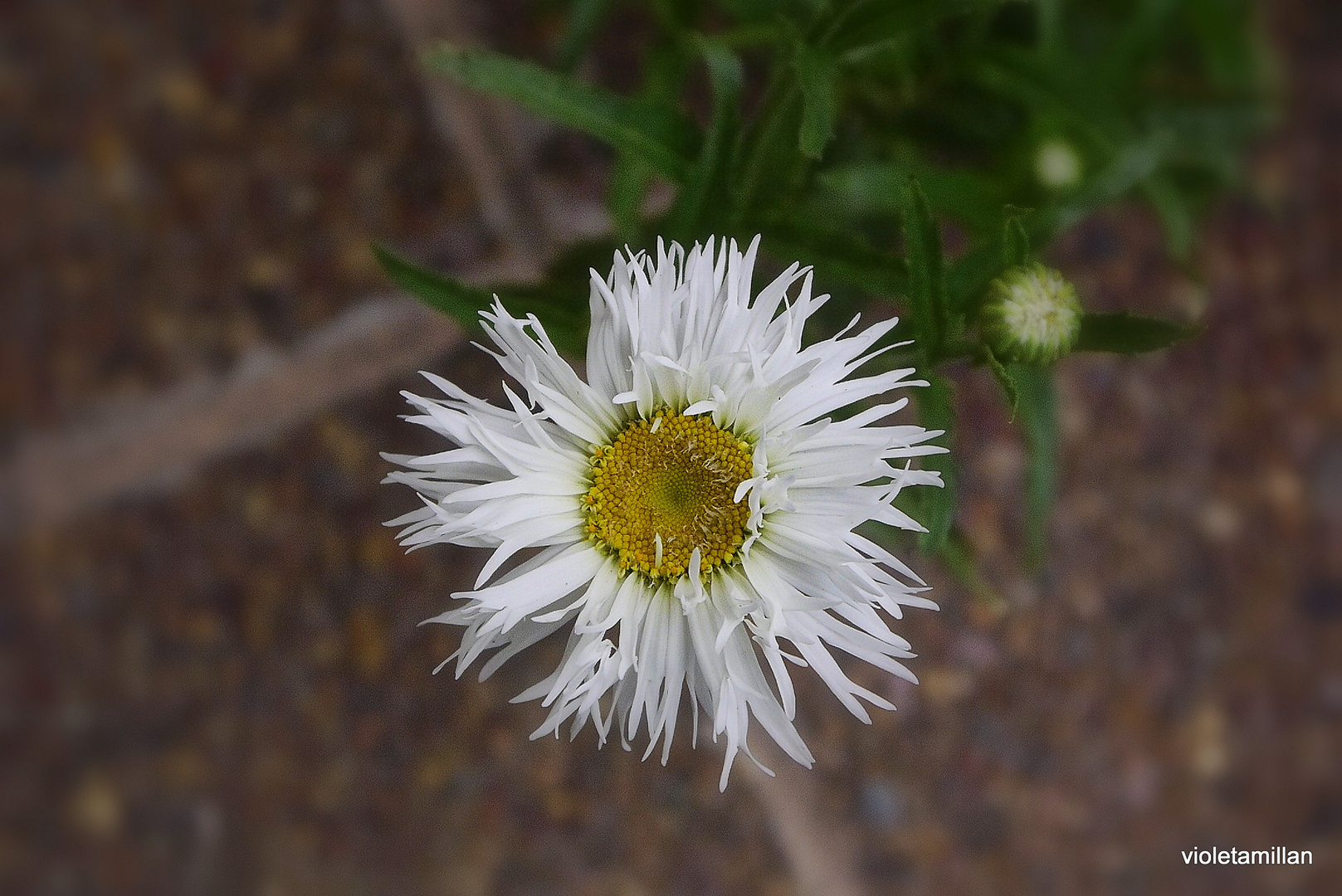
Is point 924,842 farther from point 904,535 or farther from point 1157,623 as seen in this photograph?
point 904,535

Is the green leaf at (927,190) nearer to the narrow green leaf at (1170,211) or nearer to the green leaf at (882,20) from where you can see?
the green leaf at (882,20)

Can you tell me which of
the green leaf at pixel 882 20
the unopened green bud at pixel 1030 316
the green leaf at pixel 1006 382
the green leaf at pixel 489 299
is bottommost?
the green leaf at pixel 1006 382

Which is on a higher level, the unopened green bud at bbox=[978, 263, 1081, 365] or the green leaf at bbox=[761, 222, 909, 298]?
the green leaf at bbox=[761, 222, 909, 298]

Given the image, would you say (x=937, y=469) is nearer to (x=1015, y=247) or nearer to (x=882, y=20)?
(x=1015, y=247)

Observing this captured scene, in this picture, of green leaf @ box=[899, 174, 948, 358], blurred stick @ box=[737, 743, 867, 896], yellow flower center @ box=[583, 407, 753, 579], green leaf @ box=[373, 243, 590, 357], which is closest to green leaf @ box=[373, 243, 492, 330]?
green leaf @ box=[373, 243, 590, 357]

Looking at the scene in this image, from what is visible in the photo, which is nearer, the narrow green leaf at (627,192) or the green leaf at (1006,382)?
the green leaf at (1006,382)

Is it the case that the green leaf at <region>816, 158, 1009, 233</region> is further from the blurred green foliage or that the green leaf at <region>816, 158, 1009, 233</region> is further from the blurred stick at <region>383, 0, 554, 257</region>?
the blurred stick at <region>383, 0, 554, 257</region>

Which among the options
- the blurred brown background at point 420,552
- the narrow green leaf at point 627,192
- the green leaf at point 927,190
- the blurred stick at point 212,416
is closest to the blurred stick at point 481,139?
the blurred brown background at point 420,552

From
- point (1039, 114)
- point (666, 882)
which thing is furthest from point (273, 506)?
point (1039, 114)
